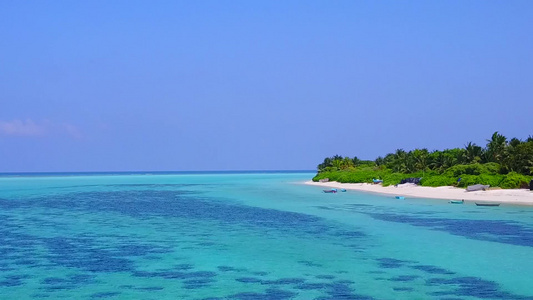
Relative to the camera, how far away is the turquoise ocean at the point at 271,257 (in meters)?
17.8

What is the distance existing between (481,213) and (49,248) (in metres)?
34.4

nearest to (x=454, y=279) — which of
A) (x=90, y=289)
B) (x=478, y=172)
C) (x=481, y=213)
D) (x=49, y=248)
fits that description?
(x=90, y=289)

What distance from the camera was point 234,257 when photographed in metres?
24.2

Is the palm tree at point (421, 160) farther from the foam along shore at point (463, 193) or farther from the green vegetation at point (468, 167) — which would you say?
the foam along shore at point (463, 193)

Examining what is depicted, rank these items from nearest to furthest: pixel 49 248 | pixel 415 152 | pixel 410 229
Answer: pixel 49 248 → pixel 410 229 → pixel 415 152

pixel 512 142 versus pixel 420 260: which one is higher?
pixel 512 142

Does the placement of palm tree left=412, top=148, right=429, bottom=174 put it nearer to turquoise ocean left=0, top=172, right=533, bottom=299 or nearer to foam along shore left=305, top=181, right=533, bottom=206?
foam along shore left=305, top=181, right=533, bottom=206

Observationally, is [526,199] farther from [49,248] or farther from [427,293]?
[49,248]

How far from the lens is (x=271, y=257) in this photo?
24.2 metres

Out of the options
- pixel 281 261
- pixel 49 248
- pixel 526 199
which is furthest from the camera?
pixel 526 199

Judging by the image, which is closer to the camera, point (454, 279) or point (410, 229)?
point (454, 279)

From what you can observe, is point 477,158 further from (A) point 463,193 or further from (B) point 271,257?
(B) point 271,257

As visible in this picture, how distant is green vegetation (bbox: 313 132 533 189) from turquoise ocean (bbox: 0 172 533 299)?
23.1 metres

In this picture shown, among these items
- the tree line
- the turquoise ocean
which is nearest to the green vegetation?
the tree line
